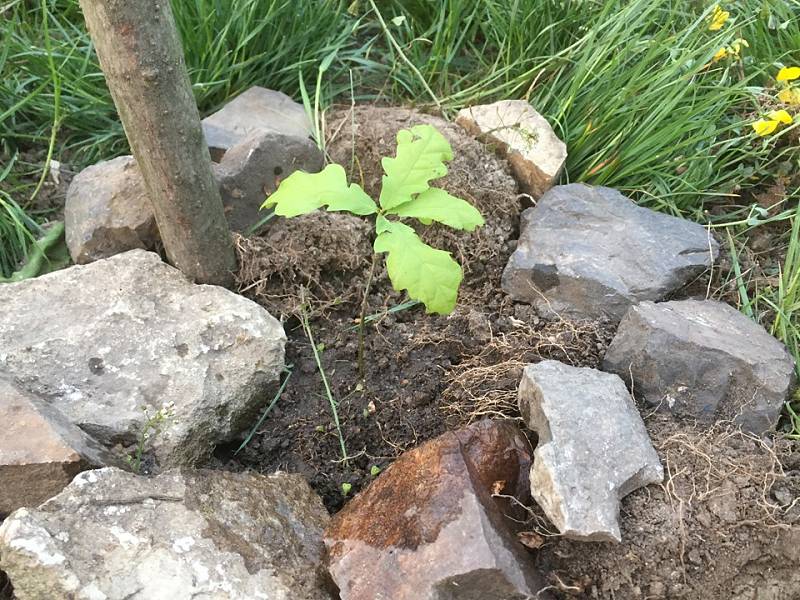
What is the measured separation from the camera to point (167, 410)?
200cm

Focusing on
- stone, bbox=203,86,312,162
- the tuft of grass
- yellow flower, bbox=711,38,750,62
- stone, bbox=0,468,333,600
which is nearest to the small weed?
stone, bbox=0,468,333,600

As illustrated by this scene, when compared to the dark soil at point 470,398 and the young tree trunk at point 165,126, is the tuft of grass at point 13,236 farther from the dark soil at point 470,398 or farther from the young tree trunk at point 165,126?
the dark soil at point 470,398

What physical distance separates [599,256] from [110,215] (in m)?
1.58

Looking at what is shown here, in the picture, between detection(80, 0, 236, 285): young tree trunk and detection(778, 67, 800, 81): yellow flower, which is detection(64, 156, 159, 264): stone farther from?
detection(778, 67, 800, 81): yellow flower

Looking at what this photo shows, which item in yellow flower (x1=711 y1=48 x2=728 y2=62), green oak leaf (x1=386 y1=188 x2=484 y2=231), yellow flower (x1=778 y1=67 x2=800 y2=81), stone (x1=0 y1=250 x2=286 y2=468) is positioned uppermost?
green oak leaf (x1=386 y1=188 x2=484 y2=231)

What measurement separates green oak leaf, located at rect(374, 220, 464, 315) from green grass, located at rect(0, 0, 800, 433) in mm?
1212

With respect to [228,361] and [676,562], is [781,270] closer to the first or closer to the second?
[676,562]

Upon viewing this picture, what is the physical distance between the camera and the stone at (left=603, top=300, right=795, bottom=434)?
206 cm

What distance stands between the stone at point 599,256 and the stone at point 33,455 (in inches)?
53.7

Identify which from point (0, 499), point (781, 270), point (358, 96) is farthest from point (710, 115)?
point (0, 499)

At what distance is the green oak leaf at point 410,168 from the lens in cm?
186

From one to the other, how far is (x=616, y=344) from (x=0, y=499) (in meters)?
1.65

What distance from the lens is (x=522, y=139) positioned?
2.71 meters

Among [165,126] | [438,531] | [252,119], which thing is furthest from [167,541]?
[252,119]
